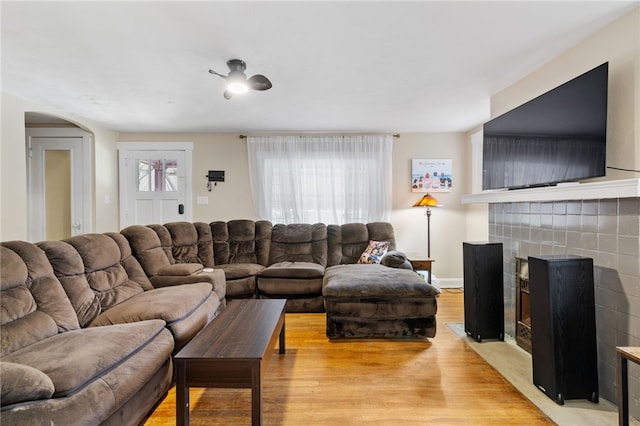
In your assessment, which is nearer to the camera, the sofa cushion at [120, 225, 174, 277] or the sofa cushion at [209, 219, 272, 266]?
the sofa cushion at [120, 225, 174, 277]

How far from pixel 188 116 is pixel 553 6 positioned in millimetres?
3638

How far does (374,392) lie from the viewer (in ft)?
6.33

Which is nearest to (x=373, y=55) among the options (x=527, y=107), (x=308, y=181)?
(x=527, y=107)

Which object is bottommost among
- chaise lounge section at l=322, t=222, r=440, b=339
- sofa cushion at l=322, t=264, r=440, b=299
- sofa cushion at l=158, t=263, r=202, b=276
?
chaise lounge section at l=322, t=222, r=440, b=339

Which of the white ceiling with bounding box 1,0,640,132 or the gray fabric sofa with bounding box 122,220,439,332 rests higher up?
the white ceiling with bounding box 1,0,640,132

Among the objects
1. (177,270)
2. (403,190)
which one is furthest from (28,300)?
(403,190)

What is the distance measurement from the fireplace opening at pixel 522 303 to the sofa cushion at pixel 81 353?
2.81 meters

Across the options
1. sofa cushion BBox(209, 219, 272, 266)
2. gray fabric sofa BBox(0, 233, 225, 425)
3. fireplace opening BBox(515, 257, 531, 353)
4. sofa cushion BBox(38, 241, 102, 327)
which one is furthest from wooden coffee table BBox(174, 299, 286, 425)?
sofa cushion BBox(209, 219, 272, 266)

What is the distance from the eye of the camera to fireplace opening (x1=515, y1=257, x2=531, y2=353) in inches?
98.0

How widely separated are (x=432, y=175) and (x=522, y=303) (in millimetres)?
2397

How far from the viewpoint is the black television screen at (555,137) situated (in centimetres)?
179

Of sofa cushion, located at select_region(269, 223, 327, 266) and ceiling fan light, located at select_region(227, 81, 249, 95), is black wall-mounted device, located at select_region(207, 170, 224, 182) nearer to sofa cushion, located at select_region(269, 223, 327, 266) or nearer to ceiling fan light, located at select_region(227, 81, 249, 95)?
sofa cushion, located at select_region(269, 223, 327, 266)

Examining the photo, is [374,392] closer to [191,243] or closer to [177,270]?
[177,270]

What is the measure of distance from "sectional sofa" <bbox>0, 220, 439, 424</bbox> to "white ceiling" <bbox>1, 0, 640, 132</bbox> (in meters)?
1.41
